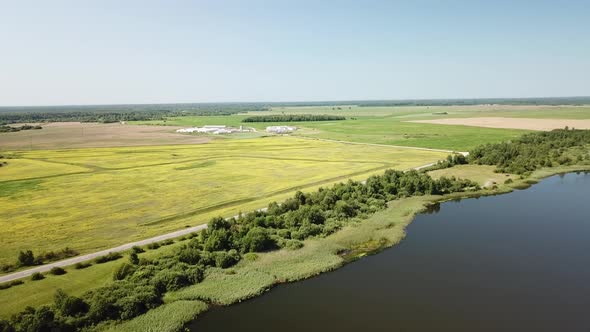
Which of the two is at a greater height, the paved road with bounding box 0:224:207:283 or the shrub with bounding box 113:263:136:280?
the shrub with bounding box 113:263:136:280

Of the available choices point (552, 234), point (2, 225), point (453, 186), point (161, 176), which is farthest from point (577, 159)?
point (2, 225)

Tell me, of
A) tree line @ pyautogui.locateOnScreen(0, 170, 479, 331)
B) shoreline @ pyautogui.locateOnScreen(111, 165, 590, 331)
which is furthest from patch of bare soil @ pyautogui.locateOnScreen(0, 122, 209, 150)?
shoreline @ pyautogui.locateOnScreen(111, 165, 590, 331)

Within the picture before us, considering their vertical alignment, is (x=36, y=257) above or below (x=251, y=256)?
above

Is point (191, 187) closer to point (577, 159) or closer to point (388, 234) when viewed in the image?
point (388, 234)

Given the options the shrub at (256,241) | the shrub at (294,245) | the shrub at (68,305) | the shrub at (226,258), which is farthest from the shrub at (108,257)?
the shrub at (294,245)

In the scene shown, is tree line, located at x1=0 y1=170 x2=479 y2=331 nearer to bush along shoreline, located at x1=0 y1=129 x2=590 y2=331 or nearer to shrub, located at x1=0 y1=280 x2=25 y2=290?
bush along shoreline, located at x1=0 y1=129 x2=590 y2=331

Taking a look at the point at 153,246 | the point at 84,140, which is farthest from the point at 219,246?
the point at 84,140

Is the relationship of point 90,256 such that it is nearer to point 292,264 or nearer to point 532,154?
point 292,264
